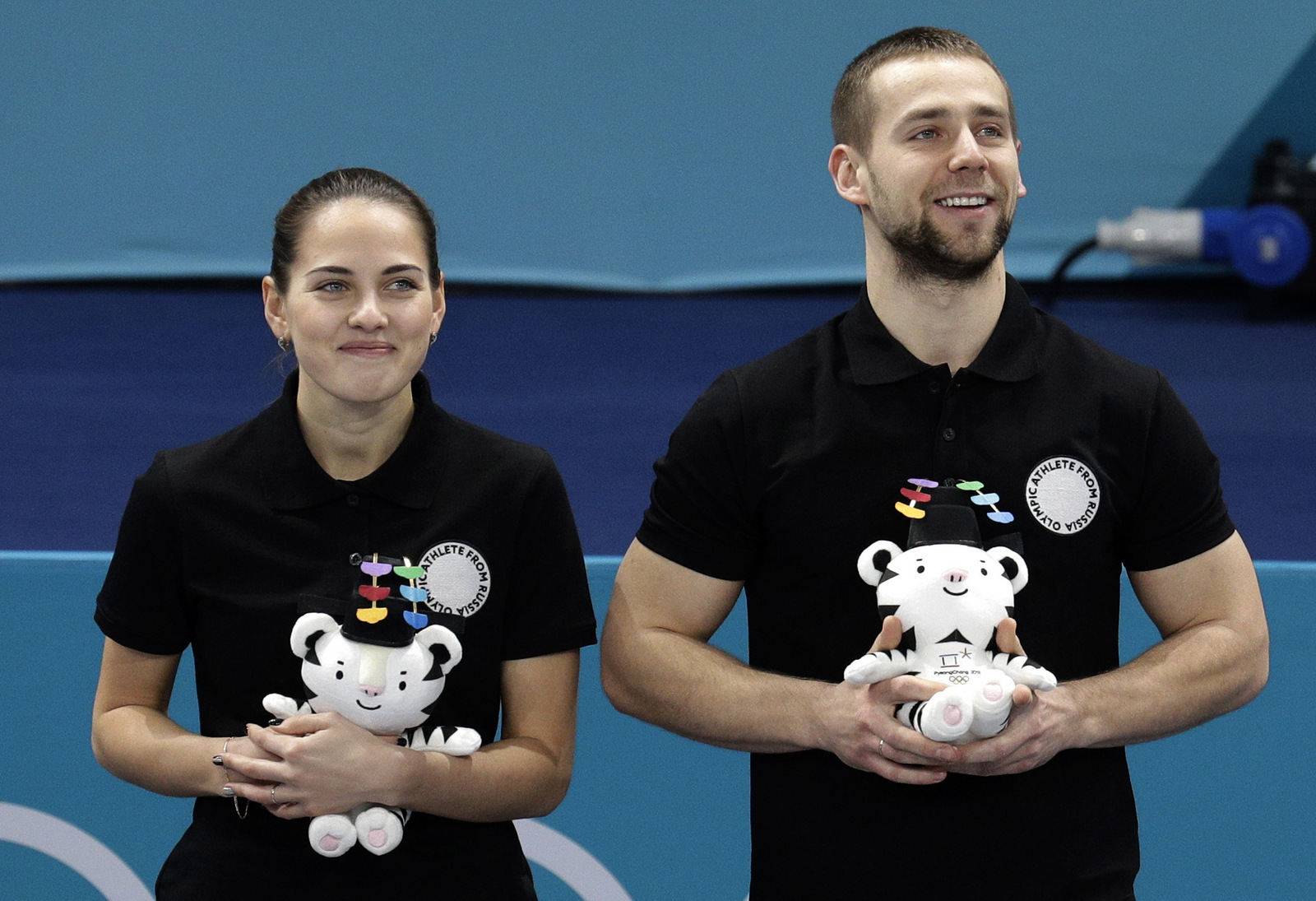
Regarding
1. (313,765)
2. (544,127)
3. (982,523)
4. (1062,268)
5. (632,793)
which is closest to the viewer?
(313,765)

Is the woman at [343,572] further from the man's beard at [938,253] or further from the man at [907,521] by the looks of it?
the man's beard at [938,253]

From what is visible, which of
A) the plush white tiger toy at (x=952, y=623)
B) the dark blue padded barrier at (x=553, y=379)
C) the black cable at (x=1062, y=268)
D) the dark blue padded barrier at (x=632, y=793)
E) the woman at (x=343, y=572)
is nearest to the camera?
the plush white tiger toy at (x=952, y=623)

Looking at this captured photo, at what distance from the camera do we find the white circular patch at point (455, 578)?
1.48m

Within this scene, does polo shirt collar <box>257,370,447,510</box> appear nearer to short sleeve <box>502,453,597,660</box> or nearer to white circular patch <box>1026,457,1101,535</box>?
short sleeve <box>502,453,597,660</box>

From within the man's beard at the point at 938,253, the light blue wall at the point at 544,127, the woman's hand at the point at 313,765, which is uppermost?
the light blue wall at the point at 544,127

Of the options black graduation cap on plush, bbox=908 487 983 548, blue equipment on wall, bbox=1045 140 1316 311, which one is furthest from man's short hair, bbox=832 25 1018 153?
blue equipment on wall, bbox=1045 140 1316 311

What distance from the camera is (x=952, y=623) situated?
1.38 metres

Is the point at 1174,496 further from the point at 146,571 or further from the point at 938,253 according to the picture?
the point at 146,571

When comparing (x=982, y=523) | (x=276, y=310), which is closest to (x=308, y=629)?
(x=276, y=310)

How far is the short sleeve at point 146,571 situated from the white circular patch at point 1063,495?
79 cm

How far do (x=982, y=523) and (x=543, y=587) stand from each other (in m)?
0.41

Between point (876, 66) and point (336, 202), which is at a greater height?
point (876, 66)

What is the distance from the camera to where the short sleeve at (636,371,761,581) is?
153 centimetres

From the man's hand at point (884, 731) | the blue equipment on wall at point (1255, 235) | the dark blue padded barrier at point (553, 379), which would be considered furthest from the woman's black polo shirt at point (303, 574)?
the blue equipment on wall at point (1255, 235)
